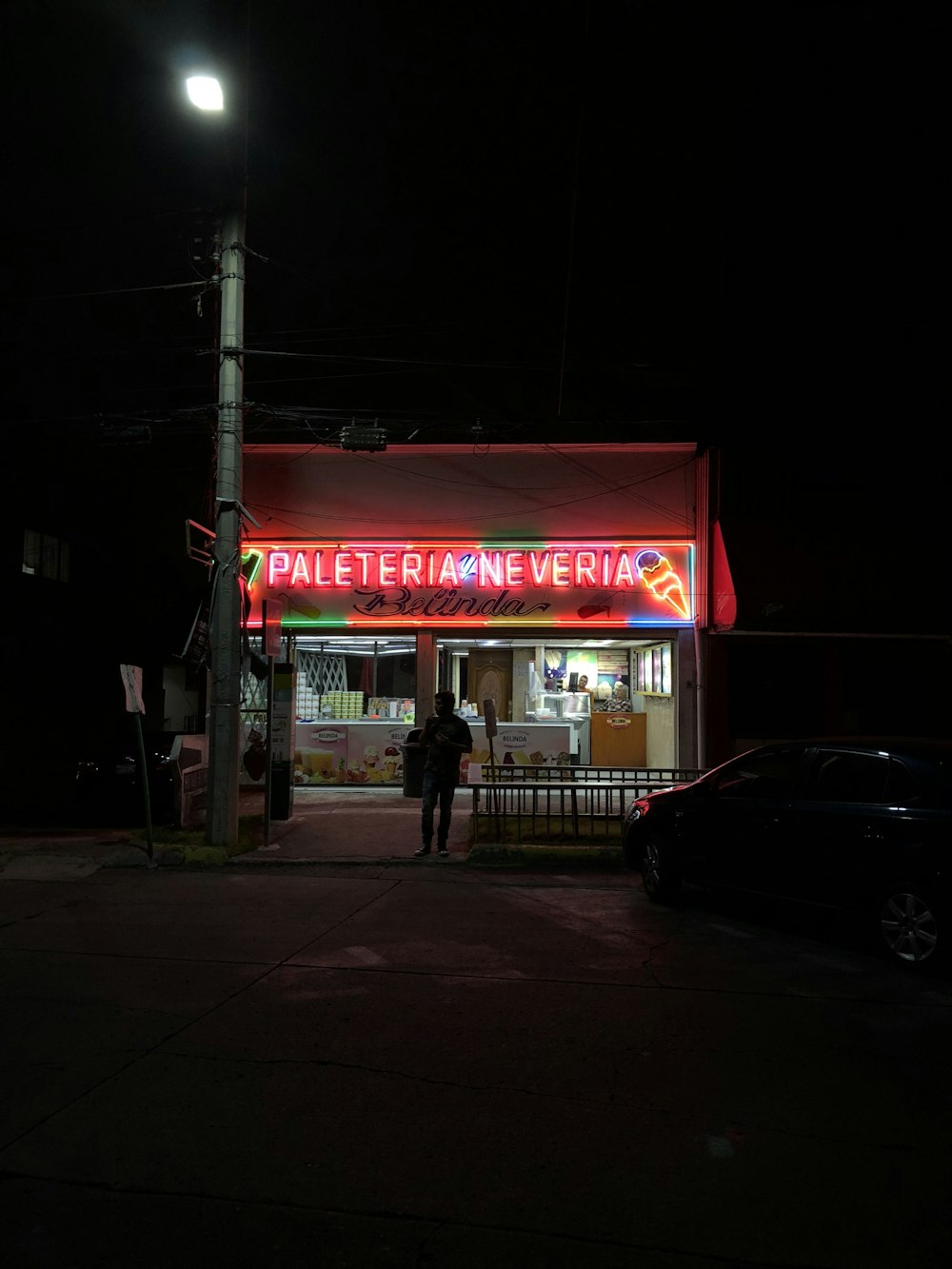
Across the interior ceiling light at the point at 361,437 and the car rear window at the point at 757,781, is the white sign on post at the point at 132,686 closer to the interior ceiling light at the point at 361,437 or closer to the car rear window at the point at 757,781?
the interior ceiling light at the point at 361,437

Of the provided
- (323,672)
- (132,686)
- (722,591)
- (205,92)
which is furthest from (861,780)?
(323,672)

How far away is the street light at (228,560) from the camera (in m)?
11.9

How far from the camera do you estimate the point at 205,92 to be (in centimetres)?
1045

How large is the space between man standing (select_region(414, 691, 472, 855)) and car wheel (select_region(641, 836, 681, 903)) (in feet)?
9.89

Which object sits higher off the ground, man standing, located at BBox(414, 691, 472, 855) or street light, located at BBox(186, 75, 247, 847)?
street light, located at BBox(186, 75, 247, 847)

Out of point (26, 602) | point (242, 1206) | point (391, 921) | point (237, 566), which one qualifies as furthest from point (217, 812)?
point (26, 602)

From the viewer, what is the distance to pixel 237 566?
12109mm

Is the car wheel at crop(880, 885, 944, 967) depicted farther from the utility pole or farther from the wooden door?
the wooden door

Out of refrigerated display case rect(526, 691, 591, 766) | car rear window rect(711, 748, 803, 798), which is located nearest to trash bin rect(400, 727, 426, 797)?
refrigerated display case rect(526, 691, 591, 766)

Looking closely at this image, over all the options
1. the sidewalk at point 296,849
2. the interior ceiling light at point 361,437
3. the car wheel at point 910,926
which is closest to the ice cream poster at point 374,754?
the sidewalk at point 296,849

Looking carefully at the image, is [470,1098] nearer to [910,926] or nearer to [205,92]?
[910,926]

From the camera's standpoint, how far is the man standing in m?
11.3

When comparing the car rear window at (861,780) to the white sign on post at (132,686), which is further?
the white sign on post at (132,686)

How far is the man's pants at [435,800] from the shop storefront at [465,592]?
5.70 m
